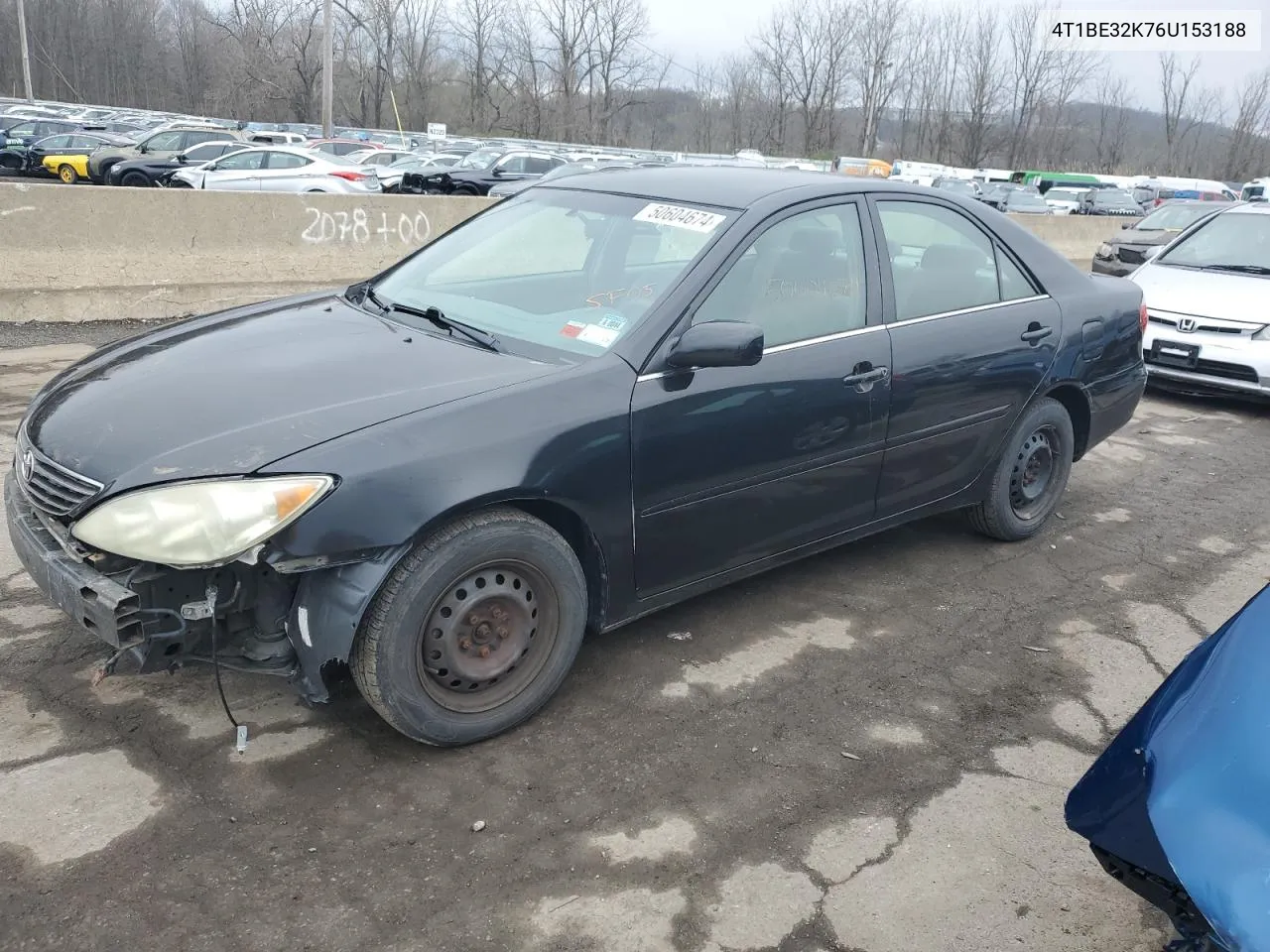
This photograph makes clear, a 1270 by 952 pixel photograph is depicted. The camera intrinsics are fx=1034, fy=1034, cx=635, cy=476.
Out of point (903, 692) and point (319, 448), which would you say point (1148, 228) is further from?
point (319, 448)

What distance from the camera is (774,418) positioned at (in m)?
3.60

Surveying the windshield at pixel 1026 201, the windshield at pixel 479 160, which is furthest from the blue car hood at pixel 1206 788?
the windshield at pixel 1026 201

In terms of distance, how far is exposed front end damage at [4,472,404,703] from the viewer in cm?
263

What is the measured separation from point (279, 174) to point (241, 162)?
1.84 metres

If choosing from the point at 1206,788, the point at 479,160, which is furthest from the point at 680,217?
the point at 479,160

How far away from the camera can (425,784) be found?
293cm

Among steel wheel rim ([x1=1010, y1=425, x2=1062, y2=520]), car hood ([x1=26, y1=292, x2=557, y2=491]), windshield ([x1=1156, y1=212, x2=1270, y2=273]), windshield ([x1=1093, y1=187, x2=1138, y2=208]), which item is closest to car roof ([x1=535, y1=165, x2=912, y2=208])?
car hood ([x1=26, y1=292, x2=557, y2=491])

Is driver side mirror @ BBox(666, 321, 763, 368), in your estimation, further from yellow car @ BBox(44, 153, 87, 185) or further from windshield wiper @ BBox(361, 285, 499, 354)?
yellow car @ BBox(44, 153, 87, 185)

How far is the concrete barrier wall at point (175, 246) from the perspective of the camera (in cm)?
793

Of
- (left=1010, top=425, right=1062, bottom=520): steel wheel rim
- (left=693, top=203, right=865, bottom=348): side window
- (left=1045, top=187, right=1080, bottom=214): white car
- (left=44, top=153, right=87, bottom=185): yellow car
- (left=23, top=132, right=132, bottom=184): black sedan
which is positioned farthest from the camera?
(left=1045, top=187, right=1080, bottom=214): white car

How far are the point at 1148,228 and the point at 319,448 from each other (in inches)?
600

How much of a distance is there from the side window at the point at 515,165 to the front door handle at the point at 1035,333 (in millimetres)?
20581

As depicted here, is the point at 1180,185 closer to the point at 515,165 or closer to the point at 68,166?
Result: the point at 515,165

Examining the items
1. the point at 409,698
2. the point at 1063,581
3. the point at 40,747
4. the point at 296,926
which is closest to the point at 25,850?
the point at 40,747
